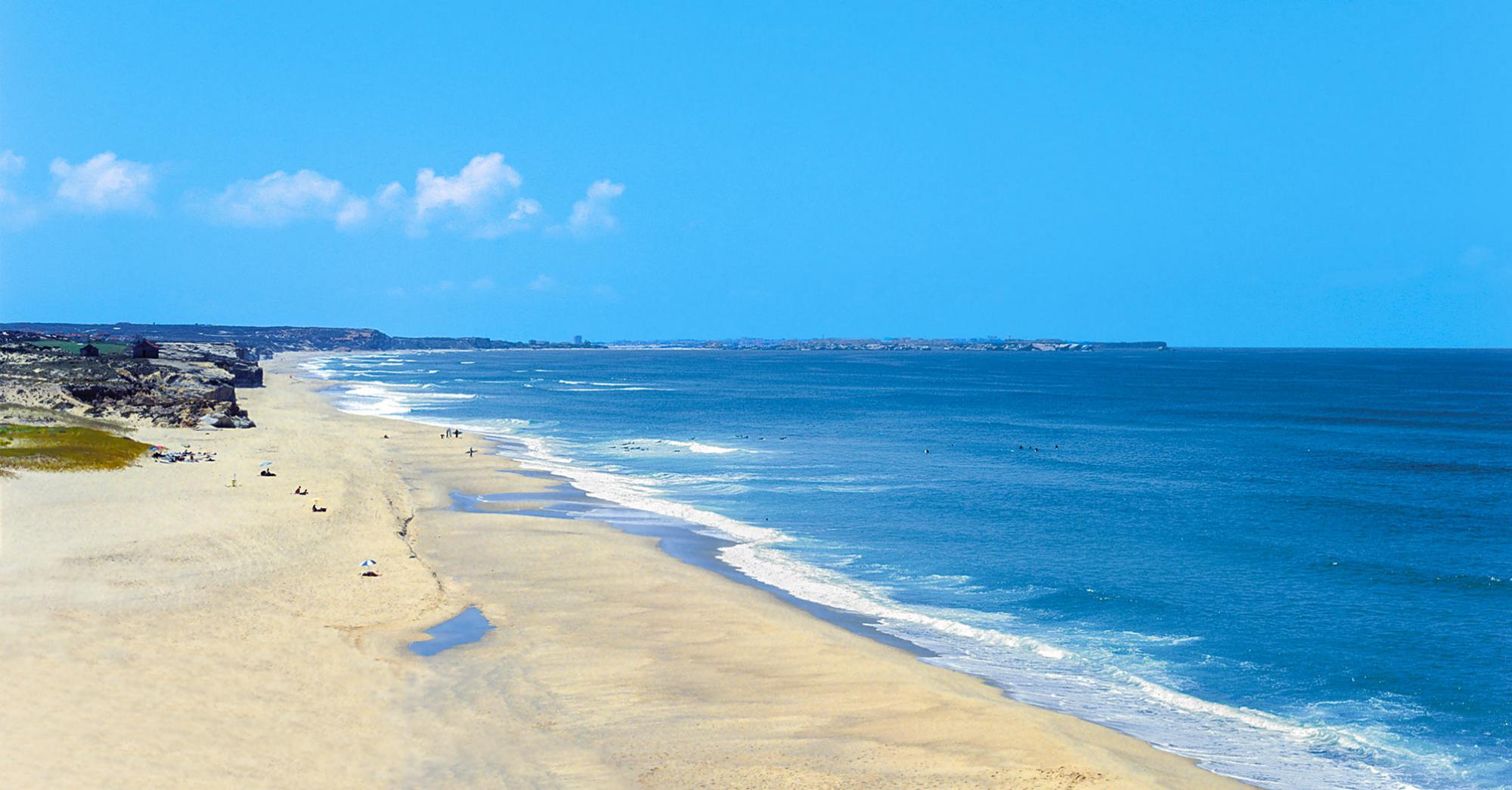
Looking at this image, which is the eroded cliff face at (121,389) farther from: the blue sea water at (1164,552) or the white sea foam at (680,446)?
the white sea foam at (680,446)

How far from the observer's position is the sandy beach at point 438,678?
50.5 feet

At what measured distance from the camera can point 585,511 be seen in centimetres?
4034

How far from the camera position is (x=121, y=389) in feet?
212

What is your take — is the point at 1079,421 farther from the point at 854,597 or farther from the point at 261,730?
the point at 261,730

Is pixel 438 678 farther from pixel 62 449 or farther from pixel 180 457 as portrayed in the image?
pixel 180 457

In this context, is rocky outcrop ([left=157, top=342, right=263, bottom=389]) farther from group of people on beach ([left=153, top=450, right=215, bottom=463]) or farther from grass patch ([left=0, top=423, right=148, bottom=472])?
group of people on beach ([left=153, top=450, right=215, bottom=463])

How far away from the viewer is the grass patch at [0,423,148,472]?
3738 centimetres

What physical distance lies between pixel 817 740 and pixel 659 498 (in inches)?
1083

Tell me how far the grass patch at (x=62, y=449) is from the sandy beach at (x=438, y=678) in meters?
5.11

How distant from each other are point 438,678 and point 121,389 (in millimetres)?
56924

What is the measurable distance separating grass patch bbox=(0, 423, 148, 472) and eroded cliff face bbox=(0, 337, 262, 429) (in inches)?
557

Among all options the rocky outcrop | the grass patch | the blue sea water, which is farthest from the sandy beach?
the rocky outcrop

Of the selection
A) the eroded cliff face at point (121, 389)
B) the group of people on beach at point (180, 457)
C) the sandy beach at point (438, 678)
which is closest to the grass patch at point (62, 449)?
the group of people on beach at point (180, 457)

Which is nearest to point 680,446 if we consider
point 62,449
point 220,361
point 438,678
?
point 62,449
